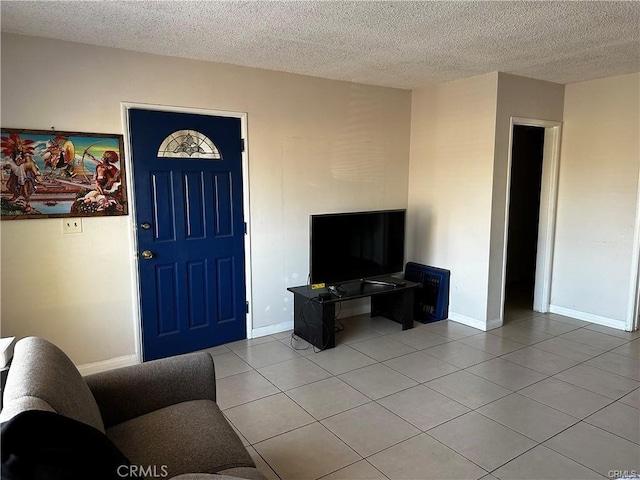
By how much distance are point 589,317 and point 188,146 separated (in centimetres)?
437

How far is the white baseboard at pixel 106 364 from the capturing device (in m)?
3.46

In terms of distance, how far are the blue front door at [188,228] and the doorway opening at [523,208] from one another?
377cm

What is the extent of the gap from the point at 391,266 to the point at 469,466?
244cm

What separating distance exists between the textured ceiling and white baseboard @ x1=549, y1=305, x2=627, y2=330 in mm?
2426

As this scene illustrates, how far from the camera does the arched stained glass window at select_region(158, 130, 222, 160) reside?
3600 millimetres

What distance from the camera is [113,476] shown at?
1256 mm

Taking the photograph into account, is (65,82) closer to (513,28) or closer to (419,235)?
(513,28)

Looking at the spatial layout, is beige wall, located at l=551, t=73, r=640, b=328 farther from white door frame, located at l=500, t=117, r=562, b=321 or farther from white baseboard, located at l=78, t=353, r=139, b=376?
white baseboard, located at l=78, t=353, r=139, b=376

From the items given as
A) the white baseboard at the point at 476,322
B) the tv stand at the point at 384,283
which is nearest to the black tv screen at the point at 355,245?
the tv stand at the point at 384,283

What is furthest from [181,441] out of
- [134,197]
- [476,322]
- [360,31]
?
[476,322]

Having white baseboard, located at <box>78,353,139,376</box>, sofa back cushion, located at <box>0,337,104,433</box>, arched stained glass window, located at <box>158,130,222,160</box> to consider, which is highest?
arched stained glass window, located at <box>158,130,222,160</box>

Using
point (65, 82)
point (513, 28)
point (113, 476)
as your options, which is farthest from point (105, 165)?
point (513, 28)

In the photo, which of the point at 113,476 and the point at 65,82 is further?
the point at 65,82

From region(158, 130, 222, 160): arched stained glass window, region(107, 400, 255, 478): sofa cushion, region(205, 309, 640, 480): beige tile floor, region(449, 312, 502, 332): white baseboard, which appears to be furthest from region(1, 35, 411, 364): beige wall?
region(107, 400, 255, 478): sofa cushion
